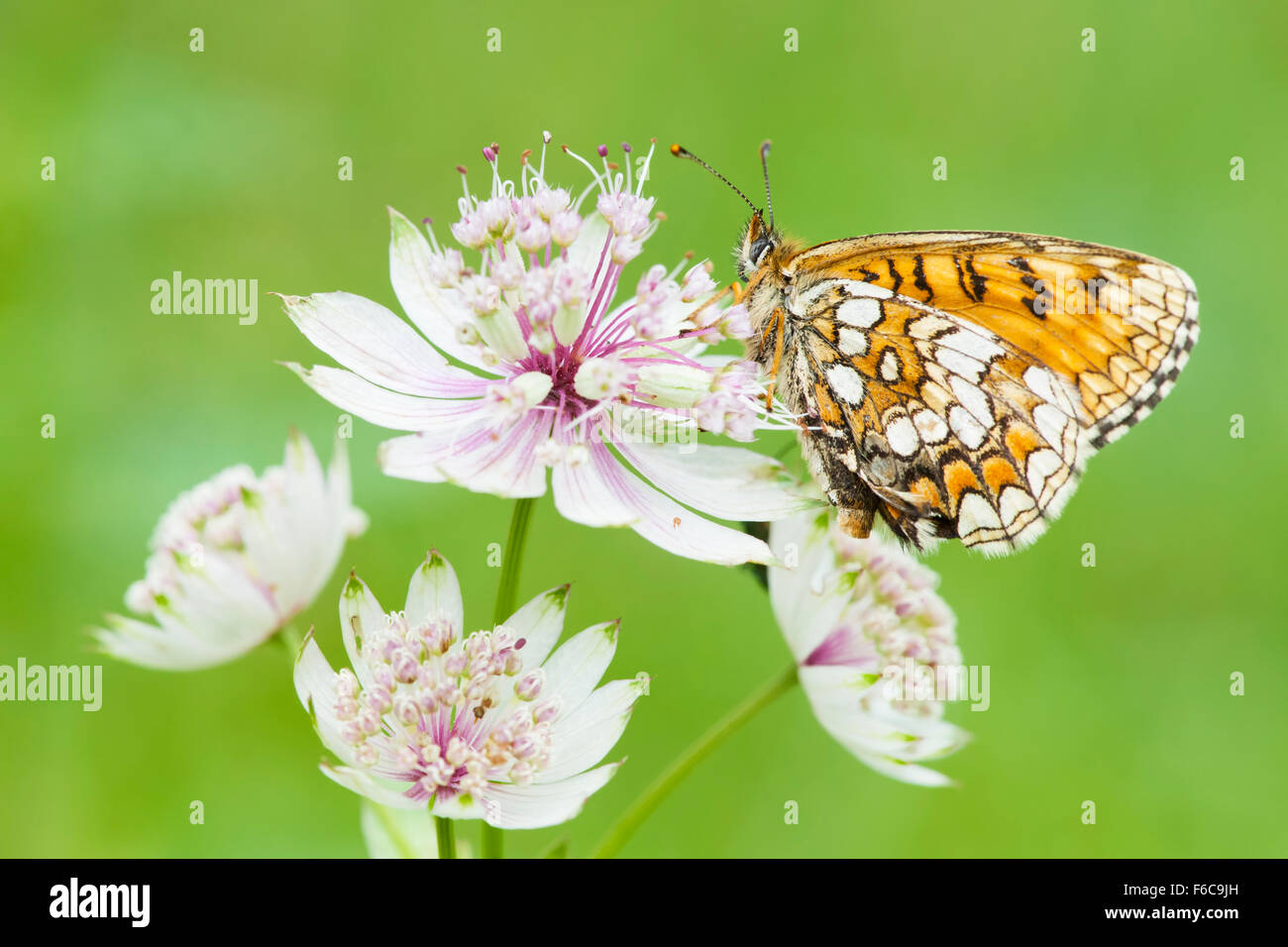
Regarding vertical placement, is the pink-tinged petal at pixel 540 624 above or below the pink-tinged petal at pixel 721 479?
below

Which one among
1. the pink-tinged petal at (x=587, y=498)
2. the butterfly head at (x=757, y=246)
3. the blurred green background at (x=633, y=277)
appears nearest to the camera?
the pink-tinged petal at (x=587, y=498)

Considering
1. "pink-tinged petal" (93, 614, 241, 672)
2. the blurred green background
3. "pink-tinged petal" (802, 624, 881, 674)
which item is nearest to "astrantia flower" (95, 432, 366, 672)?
"pink-tinged petal" (93, 614, 241, 672)

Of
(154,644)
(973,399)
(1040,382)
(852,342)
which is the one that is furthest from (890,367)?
(154,644)

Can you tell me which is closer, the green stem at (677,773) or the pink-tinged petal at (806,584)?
the green stem at (677,773)

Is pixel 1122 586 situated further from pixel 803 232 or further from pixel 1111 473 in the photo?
pixel 803 232

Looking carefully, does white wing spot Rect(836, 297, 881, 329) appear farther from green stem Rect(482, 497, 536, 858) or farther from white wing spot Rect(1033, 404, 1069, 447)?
green stem Rect(482, 497, 536, 858)

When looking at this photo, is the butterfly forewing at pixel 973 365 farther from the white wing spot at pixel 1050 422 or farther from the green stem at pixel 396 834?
the green stem at pixel 396 834

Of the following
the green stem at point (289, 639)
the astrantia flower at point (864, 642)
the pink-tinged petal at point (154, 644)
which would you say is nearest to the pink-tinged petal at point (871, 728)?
the astrantia flower at point (864, 642)
